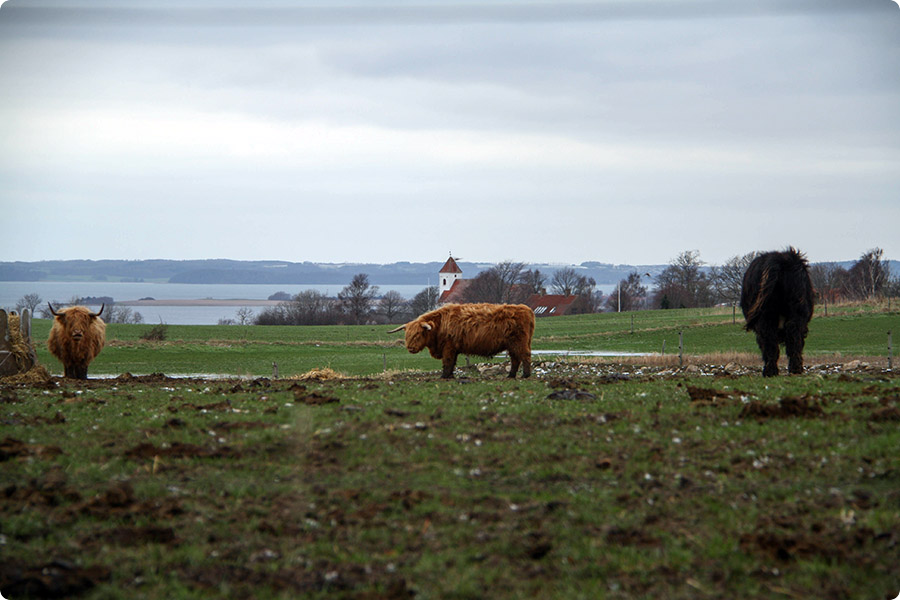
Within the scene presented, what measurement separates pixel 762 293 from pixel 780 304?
644mm

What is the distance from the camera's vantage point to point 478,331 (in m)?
22.6

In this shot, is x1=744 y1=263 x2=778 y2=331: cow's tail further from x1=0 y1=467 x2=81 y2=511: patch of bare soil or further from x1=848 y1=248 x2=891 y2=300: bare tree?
x1=848 y1=248 x2=891 y2=300: bare tree

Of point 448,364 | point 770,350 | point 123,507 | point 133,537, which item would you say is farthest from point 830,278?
point 133,537

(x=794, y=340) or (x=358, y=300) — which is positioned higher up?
(x=358, y=300)

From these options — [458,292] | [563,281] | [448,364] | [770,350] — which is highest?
[563,281]

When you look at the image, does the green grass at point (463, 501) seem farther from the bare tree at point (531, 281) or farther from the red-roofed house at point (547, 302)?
the red-roofed house at point (547, 302)

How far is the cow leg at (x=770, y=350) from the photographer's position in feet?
65.3

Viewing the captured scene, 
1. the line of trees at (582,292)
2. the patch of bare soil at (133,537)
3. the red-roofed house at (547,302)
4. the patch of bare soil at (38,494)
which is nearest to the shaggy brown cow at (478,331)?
the patch of bare soil at (38,494)

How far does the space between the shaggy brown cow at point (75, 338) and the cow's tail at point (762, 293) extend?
726 inches

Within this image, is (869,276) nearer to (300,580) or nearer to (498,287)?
(498,287)

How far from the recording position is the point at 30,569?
715 cm

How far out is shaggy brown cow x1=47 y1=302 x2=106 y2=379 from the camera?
76.9 ft

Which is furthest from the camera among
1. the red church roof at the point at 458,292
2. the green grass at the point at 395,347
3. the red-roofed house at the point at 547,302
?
the red-roofed house at the point at 547,302

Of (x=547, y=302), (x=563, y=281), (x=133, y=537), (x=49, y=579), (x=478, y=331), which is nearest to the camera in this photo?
(x=49, y=579)
